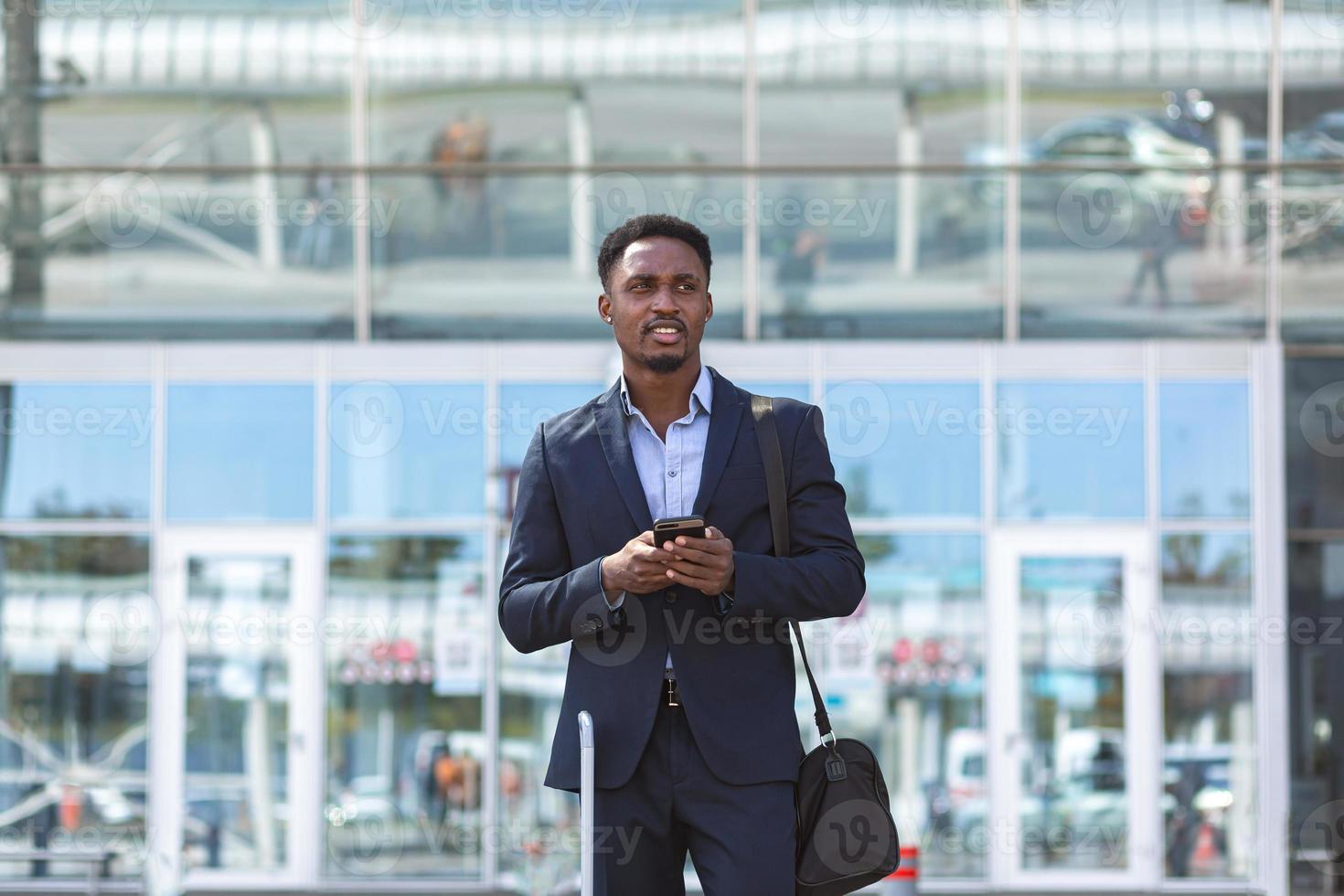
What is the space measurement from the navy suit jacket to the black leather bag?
49 mm

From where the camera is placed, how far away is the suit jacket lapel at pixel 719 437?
291 centimetres

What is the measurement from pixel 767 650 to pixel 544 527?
1.47 ft

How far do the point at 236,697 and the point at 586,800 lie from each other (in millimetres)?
Answer: 8701

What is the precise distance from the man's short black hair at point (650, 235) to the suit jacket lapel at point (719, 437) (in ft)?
0.66

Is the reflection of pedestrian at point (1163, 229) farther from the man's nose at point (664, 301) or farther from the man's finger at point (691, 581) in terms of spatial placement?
the man's finger at point (691, 581)

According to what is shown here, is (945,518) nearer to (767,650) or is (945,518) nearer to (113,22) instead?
(113,22)


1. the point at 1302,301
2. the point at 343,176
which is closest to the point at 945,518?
the point at 1302,301

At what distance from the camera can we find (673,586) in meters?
2.89

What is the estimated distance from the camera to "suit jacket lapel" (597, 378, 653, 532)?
2.95 m
